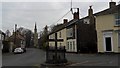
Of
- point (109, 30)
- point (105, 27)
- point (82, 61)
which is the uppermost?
point (105, 27)

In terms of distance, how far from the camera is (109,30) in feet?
121

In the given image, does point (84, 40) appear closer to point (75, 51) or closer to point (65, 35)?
point (75, 51)

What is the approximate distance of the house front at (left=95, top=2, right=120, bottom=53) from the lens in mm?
36056

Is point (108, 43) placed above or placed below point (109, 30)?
below

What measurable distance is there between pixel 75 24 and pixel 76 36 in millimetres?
2476

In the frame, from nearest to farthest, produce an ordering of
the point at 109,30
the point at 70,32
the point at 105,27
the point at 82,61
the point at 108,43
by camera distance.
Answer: the point at 82,61
the point at 109,30
the point at 108,43
the point at 105,27
the point at 70,32

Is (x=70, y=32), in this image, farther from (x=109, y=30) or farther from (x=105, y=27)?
(x=109, y=30)

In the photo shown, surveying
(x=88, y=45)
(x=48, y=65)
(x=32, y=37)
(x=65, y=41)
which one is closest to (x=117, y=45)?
(x=88, y=45)

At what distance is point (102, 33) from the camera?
38094 mm

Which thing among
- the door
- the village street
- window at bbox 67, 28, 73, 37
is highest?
window at bbox 67, 28, 73, 37

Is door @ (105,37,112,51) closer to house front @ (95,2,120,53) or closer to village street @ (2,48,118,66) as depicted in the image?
house front @ (95,2,120,53)

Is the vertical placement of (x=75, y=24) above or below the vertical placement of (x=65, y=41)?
above

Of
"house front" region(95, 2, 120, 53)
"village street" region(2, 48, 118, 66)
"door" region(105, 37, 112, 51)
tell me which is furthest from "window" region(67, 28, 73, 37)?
"village street" region(2, 48, 118, 66)

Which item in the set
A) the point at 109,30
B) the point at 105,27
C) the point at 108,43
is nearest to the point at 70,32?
the point at 105,27
